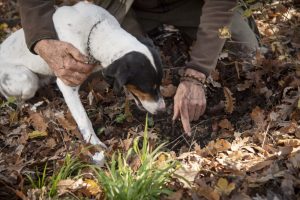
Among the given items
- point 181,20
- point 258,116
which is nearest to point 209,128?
point 258,116

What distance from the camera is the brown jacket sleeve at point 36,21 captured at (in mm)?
4266

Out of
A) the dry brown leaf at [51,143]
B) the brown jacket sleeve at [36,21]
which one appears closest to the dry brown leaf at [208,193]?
the dry brown leaf at [51,143]

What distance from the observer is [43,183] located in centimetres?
315

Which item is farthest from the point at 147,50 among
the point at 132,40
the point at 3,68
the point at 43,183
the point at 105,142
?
the point at 3,68

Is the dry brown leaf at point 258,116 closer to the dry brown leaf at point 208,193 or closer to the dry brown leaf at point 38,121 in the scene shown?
the dry brown leaf at point 208,193

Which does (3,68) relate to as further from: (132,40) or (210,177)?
(210,177)

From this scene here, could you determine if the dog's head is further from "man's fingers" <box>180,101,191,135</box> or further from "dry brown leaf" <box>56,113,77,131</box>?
"dry brown leaf" <box>56,113,77,131</box>

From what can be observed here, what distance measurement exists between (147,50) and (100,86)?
1308 millimetres

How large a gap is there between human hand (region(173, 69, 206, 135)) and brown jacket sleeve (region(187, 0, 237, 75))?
9 centimetres

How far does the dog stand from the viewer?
3.85 metres

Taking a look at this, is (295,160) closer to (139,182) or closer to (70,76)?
(139,182)

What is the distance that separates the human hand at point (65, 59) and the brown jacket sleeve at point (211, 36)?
972 mm

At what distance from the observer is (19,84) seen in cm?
489

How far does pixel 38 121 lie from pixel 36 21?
953 mm
